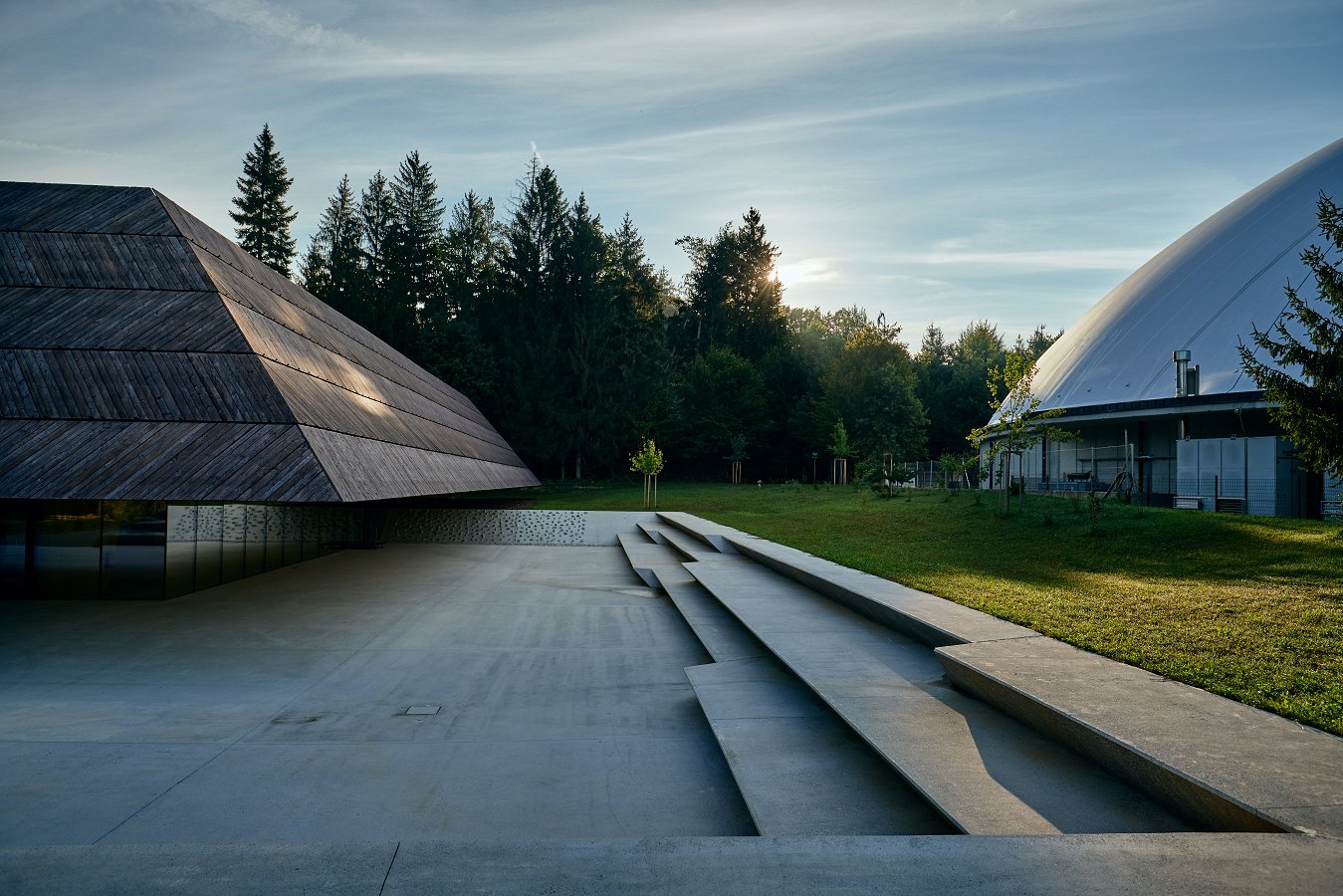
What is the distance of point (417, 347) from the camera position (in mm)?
46469

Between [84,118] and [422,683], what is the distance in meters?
17.4

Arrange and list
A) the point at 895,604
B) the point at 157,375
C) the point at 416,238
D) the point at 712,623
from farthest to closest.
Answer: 1. the point at 416,238
2. the point at 157,375
3. the point at 712,623
4. the point at 895,604

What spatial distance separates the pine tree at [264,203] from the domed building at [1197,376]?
54.5 meters

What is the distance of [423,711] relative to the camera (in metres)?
7.25

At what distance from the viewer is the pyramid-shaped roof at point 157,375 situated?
31.7 ft

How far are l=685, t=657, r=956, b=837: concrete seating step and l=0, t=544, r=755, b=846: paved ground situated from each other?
357 mm

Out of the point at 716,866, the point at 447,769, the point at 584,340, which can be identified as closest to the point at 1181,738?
the point at 716,866

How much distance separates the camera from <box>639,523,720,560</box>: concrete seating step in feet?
52.9

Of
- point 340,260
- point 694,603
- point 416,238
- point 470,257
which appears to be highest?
point 416,238

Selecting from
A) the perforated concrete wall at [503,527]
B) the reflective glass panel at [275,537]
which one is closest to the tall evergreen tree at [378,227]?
the perforated concrete wall at [503,527]

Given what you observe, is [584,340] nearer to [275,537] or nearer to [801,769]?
[275,537]

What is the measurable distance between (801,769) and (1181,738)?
2218 mm

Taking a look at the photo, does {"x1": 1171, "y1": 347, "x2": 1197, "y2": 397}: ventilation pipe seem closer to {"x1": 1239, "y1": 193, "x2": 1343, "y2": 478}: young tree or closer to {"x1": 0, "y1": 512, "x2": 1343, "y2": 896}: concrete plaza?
{"x1": 1239, "y1": 193, "x2": 1343, "y2": 478}: young tree

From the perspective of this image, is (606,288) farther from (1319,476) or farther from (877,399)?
(1319,476)
